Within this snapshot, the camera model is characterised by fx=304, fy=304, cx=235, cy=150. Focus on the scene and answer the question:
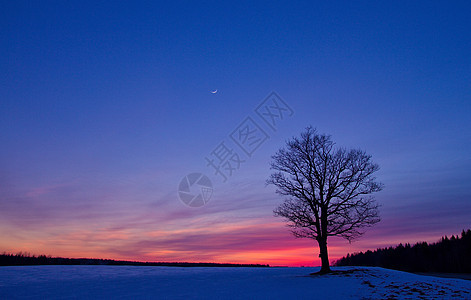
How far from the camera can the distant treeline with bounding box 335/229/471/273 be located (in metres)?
77.8

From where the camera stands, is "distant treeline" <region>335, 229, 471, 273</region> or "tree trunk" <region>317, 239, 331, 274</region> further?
"distant treeline" <region>335, 229, 471, 273</region>

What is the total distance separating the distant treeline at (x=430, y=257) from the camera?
255 feet

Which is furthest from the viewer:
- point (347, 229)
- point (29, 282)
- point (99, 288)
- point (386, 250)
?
point (386, 250)

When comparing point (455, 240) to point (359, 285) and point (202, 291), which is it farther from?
point (202, 291)

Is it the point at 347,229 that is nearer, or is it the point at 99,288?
the point at 99,288

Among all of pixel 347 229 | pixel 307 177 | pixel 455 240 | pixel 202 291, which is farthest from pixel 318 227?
pixel 455 240

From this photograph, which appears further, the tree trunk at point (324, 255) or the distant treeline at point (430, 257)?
the distant treeline at point (430, 257)

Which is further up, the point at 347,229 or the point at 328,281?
the point at 347,229

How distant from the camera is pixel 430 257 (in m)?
91.9

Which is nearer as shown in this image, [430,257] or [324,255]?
[324,255]

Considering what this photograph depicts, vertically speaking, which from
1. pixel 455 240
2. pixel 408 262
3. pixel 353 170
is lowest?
pixel 408 262

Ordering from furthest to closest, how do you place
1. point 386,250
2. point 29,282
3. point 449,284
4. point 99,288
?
point 386,250, point 29,282, point 99,288, point 449,284

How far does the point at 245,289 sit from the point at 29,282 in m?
17.0

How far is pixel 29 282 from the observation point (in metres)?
23.7
